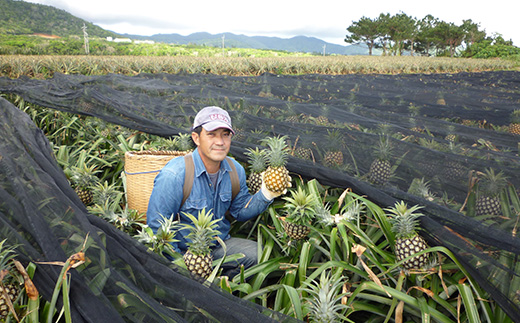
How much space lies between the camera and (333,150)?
8.45ft

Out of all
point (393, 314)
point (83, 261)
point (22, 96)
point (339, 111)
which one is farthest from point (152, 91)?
point (393, 314)

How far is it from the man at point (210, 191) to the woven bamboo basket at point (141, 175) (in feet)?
1.74

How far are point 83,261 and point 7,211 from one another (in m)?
0.64

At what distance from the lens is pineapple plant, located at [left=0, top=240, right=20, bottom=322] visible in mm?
1354

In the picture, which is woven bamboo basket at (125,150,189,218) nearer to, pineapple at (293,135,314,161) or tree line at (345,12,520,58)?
pineapple at (293,135,314,161)

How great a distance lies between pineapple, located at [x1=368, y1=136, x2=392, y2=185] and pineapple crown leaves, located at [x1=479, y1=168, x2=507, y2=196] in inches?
20.5

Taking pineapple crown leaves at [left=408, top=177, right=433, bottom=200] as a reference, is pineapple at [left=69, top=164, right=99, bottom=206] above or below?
below

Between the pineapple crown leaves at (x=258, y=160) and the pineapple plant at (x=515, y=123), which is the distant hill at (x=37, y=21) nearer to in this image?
the pineapple crown leaves at (x=258, y=160)

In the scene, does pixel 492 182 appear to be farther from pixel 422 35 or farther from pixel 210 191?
pixel 422 35

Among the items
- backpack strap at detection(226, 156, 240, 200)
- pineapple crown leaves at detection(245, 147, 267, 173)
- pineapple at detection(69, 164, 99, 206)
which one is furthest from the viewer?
pineapple at detection(69, 164, 99, 206)

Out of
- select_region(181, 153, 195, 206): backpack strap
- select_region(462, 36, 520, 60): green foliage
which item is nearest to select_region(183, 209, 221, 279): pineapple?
select_region(181, 153, 195, 206): backpack strap

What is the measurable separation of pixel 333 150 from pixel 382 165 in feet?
1.36

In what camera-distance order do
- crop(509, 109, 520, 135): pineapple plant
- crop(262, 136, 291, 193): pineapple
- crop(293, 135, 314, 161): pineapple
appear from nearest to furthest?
crop(262, 136, 291, 193): pineapple < crop(293, 135, 314, 161): pineapple < crop(509, 109, 520, 135): pineapple plant

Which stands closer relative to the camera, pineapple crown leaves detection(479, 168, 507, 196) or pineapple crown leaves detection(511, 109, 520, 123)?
pineapple crown leaves detection(479, 168, 507, 196)
